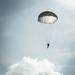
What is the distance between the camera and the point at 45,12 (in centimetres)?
11494

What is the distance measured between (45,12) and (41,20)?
2.29 meters

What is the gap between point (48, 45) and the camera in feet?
378

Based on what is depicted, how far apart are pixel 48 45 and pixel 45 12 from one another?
27.3 feet

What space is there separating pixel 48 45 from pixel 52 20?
258 inches

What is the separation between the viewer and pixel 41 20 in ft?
379

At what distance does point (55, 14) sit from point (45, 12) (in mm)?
2751

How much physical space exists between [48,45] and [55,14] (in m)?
8.07

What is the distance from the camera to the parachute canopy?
377ft

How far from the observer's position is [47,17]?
116m

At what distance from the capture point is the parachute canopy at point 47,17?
11481 cm

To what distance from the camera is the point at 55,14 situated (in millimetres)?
115875
